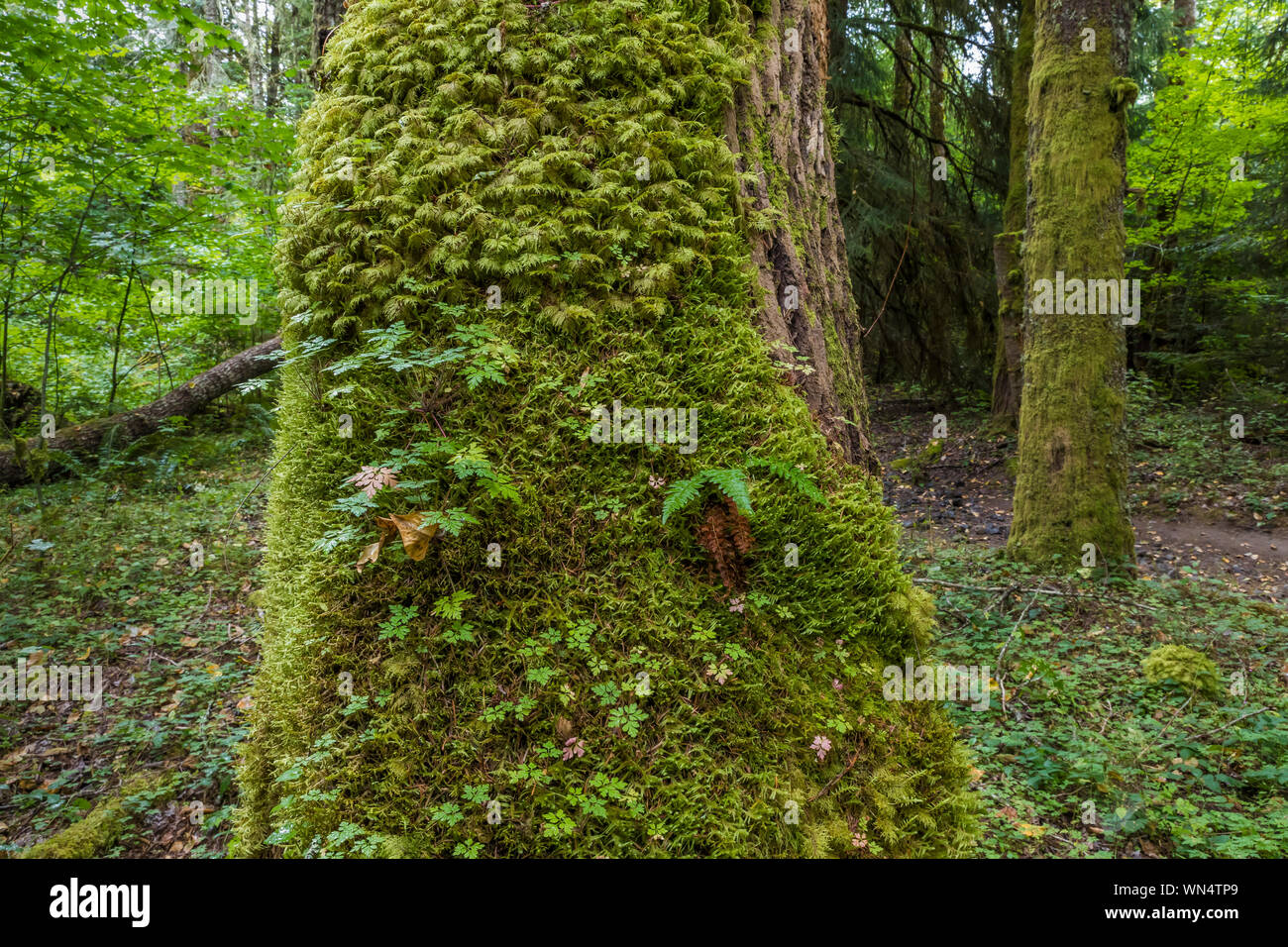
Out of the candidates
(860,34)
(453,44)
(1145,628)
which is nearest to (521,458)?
(453,44)

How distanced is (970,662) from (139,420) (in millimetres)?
10693

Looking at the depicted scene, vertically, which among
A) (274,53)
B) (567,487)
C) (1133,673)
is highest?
(274,53)

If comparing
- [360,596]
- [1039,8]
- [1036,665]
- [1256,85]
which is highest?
[1256,85]

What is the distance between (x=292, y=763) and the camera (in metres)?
1.58

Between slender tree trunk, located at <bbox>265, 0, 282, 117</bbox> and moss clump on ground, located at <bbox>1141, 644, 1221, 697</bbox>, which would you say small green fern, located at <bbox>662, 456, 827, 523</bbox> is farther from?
slender tree trunk, located at <bbox>265, 0, 282, 117</bbox>

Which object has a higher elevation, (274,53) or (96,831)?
(274,53)

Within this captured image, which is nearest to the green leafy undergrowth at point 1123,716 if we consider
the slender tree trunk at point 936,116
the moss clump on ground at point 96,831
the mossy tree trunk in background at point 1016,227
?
the moss clump on ground at point 96,831

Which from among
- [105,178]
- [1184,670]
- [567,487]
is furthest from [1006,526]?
[105,178]

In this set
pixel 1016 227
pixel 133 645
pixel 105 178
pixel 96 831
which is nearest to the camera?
pixel 96 831

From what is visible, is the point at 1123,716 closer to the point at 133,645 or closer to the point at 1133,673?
the point at 1133,673

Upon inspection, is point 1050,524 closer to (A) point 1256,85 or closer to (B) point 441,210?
(B) point 441,210

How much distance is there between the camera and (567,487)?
5.88ft

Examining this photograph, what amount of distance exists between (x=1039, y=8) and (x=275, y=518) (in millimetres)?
8952

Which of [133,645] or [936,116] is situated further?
[936,116]
